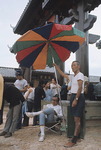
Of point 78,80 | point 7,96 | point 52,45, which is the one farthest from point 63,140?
point 52,45

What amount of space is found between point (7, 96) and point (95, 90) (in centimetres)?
266

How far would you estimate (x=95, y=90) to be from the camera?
4438 millimetres

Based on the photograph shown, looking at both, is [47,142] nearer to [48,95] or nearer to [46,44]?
[48,95]

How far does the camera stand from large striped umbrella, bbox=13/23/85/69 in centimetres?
333

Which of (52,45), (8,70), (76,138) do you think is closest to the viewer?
(76,138)

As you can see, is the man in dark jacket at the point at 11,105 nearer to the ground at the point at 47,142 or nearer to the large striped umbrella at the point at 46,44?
the ground at the point at 47,142

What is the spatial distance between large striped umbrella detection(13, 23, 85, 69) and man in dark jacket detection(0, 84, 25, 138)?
2.70 ft

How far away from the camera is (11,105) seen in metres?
3.83

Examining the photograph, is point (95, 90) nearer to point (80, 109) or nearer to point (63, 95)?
point (63, 95)

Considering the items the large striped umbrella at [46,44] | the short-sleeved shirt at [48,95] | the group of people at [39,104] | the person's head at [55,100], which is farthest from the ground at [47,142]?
the large striped umbrella at [46,44]

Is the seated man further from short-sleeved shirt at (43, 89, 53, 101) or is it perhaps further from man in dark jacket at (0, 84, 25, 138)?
short-sleeved shirt at (43, 89, 53, 101)

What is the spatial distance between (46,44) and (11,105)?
1956 mm

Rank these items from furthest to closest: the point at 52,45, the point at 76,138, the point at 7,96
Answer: the point at 52,45, the point at 7,96, the point at 76,138

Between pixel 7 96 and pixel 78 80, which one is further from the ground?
pixel 78 80
